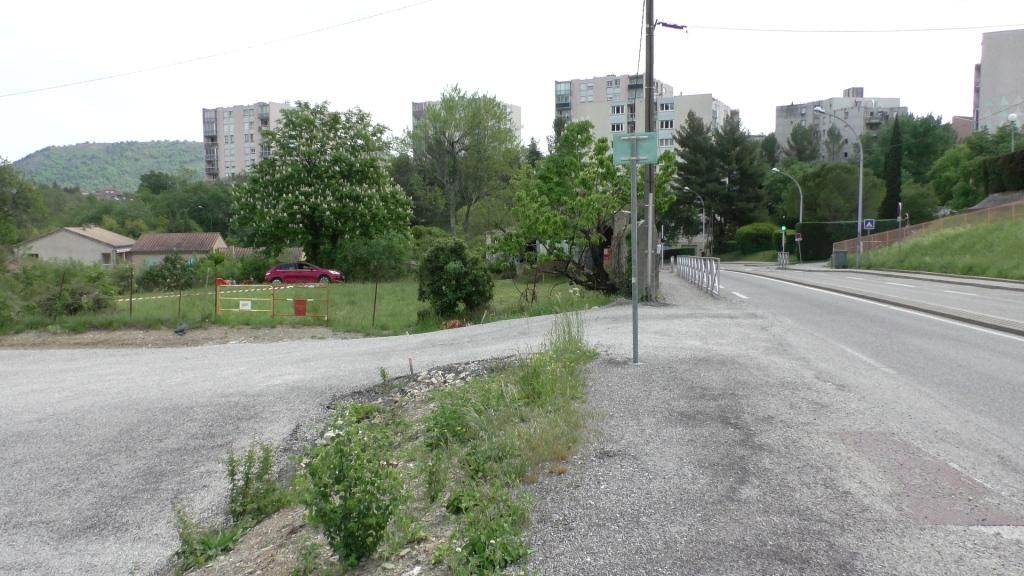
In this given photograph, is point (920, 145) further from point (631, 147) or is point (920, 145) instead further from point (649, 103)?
point (631, 147)

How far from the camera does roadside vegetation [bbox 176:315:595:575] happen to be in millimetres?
4609

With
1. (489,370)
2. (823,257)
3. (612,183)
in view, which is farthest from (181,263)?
(823,257)

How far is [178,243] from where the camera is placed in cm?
7312

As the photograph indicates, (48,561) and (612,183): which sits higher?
(612,183)

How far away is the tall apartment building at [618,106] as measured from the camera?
3696 inches

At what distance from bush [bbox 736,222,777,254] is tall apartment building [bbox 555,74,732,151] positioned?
14.7m

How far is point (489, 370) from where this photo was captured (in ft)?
35.6

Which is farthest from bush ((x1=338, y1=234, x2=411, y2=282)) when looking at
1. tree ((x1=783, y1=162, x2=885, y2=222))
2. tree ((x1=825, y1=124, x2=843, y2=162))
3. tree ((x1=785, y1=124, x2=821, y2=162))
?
tree ((x1=825, y1=124, x2=843, y2=162))

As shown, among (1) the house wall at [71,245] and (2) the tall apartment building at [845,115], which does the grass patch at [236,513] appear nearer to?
(1) the house wall at [71,245]

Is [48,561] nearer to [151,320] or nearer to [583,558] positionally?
[583,558]

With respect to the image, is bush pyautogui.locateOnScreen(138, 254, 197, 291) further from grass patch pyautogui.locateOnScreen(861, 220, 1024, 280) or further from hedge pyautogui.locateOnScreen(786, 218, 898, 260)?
hedge pyautogui.locateOnScreen(786, 218, 898, 260)

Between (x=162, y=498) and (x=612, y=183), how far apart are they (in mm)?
16713

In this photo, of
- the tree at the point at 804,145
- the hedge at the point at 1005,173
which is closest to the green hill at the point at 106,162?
the tree at the point at 804,145

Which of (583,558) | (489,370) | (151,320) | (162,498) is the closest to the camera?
(583,558)
